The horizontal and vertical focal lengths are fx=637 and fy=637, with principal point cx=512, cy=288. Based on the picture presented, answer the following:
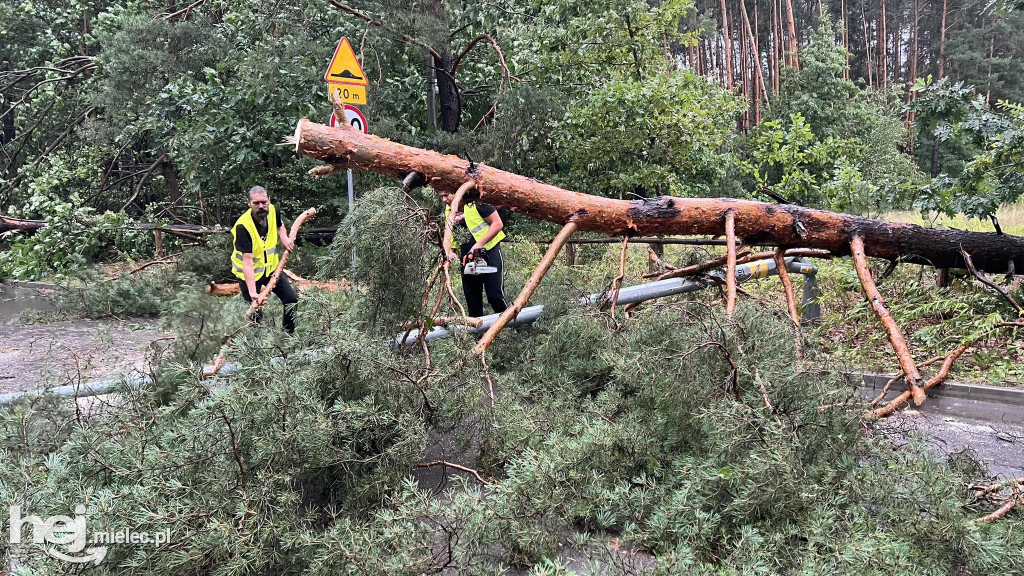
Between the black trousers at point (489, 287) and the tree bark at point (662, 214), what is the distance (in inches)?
55.3

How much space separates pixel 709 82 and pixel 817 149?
9.48ft

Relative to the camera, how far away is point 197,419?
2.28 meters

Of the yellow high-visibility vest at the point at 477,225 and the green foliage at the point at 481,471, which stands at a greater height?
the yellow high-visibility vest at the point at 477,225

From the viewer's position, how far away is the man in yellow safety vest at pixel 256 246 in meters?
5.02

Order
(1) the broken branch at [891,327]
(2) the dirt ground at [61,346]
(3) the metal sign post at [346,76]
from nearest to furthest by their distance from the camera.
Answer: (2) the dirt ground at [61,346] < (1) the broken branch at [891,327] < (3) the metal sign post at [346,76]

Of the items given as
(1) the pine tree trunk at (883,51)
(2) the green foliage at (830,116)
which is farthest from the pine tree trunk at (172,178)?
(1) the pine tree trunk at (883,51)

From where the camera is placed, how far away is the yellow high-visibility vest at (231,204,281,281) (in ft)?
16.7

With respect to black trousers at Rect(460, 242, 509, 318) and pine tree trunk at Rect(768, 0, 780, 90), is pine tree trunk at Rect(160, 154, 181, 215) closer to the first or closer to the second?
black trousers at Rect(460, 242, 509, 318)

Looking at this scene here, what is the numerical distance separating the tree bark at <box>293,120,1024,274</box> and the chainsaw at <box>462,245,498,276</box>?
1.02m

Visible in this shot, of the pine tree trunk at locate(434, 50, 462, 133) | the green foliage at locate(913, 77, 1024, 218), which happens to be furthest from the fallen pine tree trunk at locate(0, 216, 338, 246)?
the green foliage at locate(913, 77, 1024, 218)

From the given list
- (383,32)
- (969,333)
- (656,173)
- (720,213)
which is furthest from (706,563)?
(383,32)

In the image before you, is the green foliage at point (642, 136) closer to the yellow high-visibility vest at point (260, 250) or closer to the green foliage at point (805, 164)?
the green foliage at point (805, 164)

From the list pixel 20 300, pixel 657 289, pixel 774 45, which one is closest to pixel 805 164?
pixel 657 289

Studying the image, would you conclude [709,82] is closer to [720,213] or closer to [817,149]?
[817,149]
